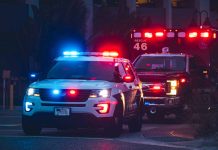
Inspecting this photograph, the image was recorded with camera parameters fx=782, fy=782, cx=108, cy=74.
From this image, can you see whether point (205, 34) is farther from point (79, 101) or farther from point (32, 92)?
point (32, 92)

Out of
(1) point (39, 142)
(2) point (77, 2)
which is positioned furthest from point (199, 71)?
(2) point (77, 2)

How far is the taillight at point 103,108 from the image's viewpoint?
1645 cm

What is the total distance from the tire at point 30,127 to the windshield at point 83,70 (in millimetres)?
1471

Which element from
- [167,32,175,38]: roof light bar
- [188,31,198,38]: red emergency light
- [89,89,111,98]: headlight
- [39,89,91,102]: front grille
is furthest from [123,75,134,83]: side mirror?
[167,32,175,38]: roof light bar

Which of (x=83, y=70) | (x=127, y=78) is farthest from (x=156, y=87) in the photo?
(x=83, y=70)

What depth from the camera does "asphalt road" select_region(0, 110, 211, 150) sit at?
14.8m

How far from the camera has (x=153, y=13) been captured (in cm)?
5369

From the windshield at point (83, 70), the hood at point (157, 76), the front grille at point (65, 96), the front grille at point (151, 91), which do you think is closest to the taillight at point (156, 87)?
the front grille at point (151, 91)

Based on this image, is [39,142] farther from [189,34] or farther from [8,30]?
[8,30]

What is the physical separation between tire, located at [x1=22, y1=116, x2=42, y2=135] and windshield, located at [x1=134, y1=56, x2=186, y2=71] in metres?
6.50

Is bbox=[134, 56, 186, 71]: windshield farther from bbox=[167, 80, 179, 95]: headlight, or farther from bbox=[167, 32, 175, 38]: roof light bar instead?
bbox=[167, 32, 175, 38]: roof light bar

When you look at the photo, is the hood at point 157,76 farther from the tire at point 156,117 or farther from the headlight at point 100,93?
the headlight at point 100,93

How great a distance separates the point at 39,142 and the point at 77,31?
61.8 ft

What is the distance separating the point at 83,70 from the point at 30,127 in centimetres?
192
